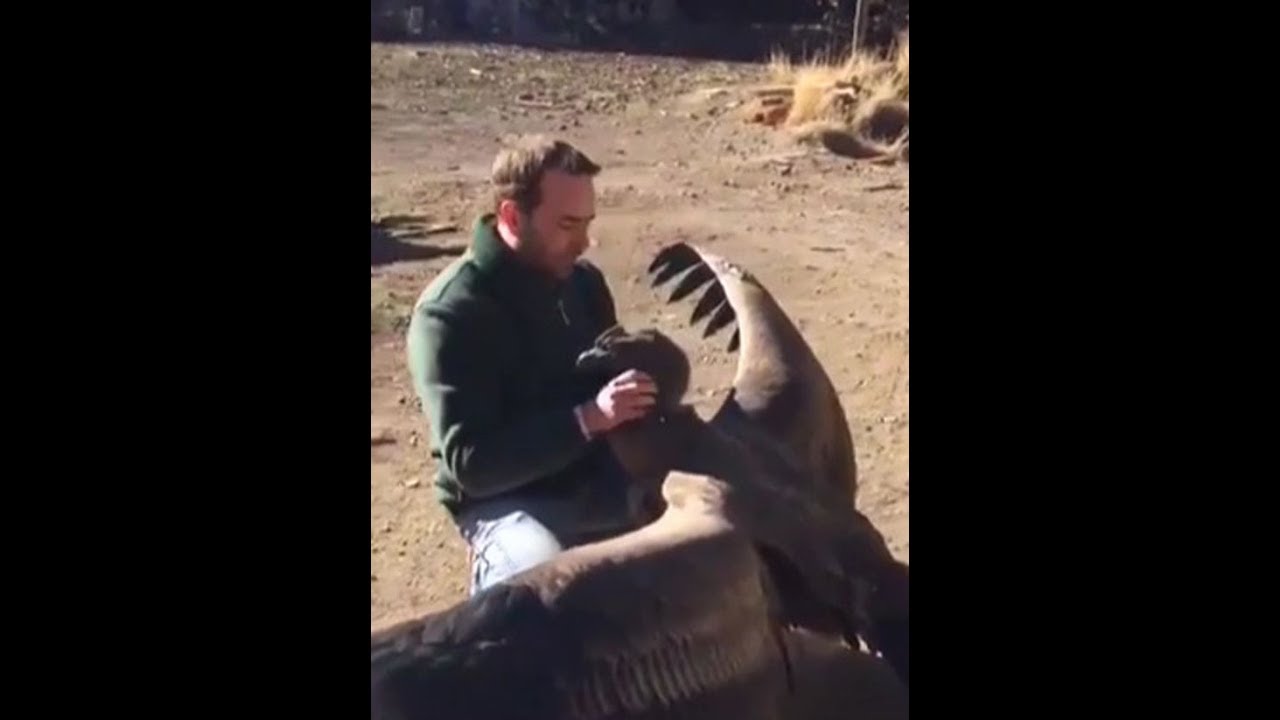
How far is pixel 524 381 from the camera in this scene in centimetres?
397

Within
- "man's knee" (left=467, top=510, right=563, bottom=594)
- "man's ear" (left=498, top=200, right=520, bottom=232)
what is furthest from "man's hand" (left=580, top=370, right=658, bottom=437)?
"man's ear" (left=498, top=200, right=520, bottom=232)

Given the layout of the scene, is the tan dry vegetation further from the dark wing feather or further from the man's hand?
the man's hand

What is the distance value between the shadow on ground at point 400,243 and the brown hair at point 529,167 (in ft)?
0.47

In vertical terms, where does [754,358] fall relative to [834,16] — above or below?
below

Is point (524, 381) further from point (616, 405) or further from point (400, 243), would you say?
point (400, 243)

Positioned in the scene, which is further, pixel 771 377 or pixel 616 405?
Result: pixel 771 377

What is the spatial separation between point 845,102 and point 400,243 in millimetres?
997

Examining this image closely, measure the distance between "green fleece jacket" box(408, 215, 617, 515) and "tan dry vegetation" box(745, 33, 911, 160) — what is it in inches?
25.6

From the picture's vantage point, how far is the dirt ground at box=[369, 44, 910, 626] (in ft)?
13.1

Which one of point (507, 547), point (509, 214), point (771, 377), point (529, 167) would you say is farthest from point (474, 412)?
point (771, 377)
